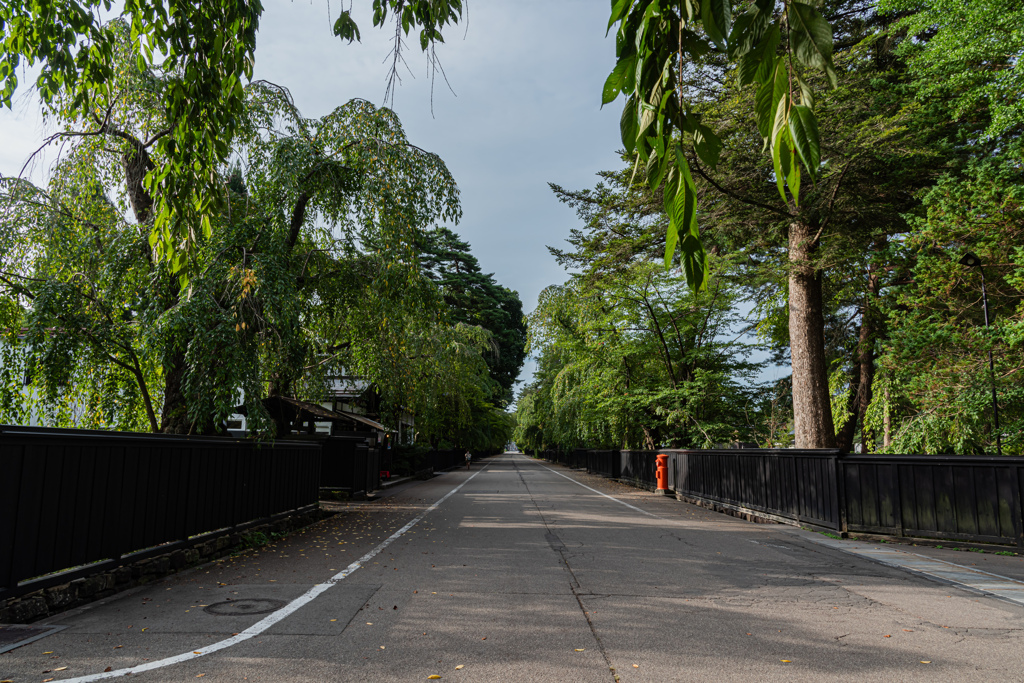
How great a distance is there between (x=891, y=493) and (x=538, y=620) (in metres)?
7.86

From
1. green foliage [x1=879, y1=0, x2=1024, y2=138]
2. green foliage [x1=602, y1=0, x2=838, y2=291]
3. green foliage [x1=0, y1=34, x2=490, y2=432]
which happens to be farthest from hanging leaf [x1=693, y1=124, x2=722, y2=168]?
green foliage [x1=879, y1=0, x2=1024, y2=138]

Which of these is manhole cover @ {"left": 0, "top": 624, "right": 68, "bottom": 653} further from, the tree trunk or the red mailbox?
the red mailbox

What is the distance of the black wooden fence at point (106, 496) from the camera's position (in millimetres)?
5148

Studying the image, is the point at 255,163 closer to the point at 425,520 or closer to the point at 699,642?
the point at 425,520

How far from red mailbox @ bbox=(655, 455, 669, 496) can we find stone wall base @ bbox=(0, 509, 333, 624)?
1442cm

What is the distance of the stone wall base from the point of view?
507 cm

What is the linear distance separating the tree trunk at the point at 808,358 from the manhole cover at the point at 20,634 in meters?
14.8

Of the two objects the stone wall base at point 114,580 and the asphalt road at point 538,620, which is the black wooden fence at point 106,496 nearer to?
the stone wall base at point 114,580

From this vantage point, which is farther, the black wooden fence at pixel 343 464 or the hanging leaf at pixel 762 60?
the black wooden fence at pixel 343 464

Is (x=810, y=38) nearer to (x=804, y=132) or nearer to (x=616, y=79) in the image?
(x=804, y=132)

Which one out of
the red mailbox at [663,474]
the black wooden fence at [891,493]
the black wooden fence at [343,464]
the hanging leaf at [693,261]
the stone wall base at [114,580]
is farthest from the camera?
the red mailbox at [663,474]

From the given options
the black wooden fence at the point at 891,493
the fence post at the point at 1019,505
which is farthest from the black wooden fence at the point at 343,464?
the fence post at the point at 1019,505

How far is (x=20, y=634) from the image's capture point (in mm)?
4691

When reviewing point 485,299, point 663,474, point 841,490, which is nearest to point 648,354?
point 663,474
